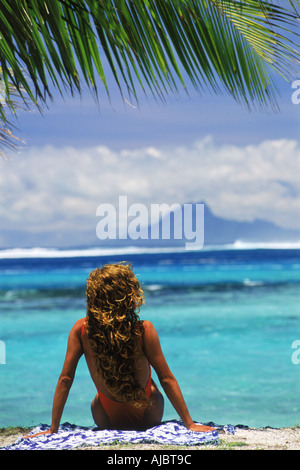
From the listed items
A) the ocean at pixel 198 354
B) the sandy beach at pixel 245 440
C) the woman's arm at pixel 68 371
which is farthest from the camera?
the ocean at pixel 198 354

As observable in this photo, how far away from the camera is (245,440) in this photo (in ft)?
9.67

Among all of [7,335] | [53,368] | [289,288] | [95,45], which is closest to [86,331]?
[95,45]

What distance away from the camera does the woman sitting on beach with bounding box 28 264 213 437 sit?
2443 mm

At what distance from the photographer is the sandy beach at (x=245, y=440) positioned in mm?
2412

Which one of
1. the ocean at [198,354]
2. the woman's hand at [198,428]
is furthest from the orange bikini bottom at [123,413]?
the ocean at [198,354]

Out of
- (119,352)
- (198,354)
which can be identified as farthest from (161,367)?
(198,354)

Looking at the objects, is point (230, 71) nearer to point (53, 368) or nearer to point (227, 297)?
point (53, 368)

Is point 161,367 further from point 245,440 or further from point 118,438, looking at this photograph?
point 245,440

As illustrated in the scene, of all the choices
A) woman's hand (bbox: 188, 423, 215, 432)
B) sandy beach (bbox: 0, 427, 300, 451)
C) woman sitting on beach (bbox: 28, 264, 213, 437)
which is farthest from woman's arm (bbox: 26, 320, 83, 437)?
woman's hand (bbox: 188, 423, 215, 432)

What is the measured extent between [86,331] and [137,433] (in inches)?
22.1

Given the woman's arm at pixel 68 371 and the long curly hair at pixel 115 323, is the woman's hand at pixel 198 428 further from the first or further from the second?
the woman's arm at pixel 68 371

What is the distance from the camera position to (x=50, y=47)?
5.98 ft

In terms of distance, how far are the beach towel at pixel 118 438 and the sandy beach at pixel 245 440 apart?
0.15 feet

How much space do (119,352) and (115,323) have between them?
138 mm
